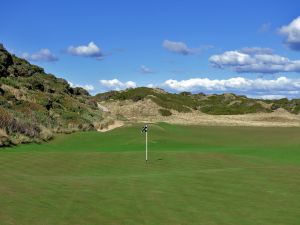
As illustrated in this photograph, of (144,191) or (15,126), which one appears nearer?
(144,191)

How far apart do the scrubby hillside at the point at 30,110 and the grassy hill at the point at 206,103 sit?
94.2 feet

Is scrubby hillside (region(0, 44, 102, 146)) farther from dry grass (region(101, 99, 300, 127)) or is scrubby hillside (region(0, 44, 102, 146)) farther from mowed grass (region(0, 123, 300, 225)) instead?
dry grass (region(101, 99, 300, 127))

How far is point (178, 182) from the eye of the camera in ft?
60.8

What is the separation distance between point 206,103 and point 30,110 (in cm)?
7821

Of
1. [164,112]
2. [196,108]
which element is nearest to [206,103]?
[196,108]

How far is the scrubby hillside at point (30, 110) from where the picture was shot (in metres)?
37.7

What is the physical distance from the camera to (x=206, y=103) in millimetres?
122438

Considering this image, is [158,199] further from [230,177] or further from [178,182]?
[230,177]

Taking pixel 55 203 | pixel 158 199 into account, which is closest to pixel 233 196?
pixel 158 199

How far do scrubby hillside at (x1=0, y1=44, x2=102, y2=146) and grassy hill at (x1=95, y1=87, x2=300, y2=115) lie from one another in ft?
94.2

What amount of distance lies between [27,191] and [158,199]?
396 centimetres

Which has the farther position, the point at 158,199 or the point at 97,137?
the point at 97,137

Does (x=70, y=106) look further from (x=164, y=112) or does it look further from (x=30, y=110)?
(x=164, y=112)

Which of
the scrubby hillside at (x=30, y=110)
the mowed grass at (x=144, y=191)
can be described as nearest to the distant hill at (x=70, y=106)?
the scrubby hillside at (x=30, y=110)
